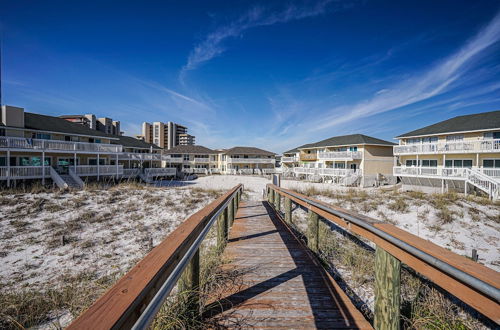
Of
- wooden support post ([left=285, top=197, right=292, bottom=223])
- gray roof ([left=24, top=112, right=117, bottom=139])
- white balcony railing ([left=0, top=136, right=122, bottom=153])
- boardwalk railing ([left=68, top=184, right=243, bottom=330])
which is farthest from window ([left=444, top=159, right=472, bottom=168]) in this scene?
gray roof ([left=24, top=112, right=117, bottom=139])

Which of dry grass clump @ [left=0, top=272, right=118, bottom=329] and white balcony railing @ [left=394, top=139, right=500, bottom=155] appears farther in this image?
white balcony railing @ [left=394, top=139, right=500, bottom=155]

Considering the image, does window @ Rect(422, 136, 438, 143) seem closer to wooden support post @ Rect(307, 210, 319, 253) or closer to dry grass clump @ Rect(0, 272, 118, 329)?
wooden support post @ Rect(307, 210, 319, 253)

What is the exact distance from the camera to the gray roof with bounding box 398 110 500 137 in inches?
803

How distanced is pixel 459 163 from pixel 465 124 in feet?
14.1

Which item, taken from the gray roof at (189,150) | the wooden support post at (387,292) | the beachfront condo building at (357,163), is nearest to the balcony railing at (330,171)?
the beachfront condo building at (357,163)

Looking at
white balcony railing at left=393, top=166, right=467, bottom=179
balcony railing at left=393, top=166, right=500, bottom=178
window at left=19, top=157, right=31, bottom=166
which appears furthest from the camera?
window at left=19, top=157, right=31, bottom=166

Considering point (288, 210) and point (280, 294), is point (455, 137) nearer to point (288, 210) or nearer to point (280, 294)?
point (288, 210)

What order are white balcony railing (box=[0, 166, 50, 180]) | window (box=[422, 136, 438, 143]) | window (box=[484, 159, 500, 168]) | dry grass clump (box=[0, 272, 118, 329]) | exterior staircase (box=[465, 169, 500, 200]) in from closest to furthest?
dry grass clump (box=[0, 272, 118, 329]) → exterior staircase (box=[465, 169, 500, 200]) → white balcony railing (box=[0, 166, 50, 180]) → window (box=[484, 159, 500, 168]) → window (box=[422, 136, 438, 143])

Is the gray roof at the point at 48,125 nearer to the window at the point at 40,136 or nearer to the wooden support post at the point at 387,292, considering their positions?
the window at the point at 40,136

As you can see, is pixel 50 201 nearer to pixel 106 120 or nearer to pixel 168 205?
A: pixel 168 205

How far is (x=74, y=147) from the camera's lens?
2216cm

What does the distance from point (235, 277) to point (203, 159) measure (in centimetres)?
4633

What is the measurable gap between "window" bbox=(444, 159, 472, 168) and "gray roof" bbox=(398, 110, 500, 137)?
119 inches

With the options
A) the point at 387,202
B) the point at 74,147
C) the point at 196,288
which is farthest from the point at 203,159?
the point at 196,288
